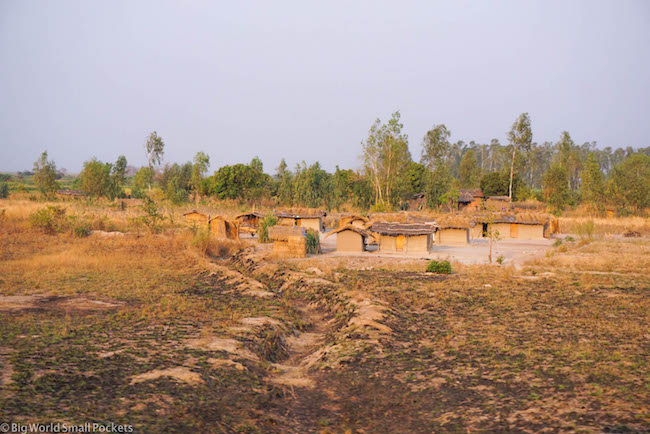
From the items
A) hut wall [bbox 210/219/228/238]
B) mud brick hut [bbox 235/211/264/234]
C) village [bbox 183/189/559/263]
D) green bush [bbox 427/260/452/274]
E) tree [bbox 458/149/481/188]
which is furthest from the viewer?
tree [bbox 458/149/481/188]

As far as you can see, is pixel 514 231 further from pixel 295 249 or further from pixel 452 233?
pixel 295 249

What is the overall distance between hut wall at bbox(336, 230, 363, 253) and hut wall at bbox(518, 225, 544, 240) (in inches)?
722

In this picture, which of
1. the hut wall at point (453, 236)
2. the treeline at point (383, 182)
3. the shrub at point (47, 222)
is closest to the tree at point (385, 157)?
the treeline at point (383, 182)

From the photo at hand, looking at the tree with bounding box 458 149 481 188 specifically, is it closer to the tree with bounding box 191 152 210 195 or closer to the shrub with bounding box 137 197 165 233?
the tree with bounding box 191 152 210 195

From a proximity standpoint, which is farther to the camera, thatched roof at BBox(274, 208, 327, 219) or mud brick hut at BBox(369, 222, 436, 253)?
thatched roof at BBox(274, 208, 327, 219)

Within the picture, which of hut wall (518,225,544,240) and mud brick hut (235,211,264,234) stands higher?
mud brick hut (235,211,264,234)

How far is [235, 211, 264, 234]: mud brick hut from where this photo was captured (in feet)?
138

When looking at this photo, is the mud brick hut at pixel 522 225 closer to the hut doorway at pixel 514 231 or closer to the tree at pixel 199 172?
the hut doorway at pixel 514 231

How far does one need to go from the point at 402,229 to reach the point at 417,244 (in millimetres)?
1413

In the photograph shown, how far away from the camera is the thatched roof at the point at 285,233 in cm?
2839

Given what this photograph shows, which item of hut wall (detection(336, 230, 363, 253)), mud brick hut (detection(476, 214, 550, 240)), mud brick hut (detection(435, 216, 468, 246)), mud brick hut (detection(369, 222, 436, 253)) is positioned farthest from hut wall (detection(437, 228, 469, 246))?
hut wall (detection(336, 230, 363, 253))

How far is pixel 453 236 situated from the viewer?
38812mm

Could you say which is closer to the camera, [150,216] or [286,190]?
[150,216]

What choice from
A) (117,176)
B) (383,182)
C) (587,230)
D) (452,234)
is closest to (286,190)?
(383,182)
